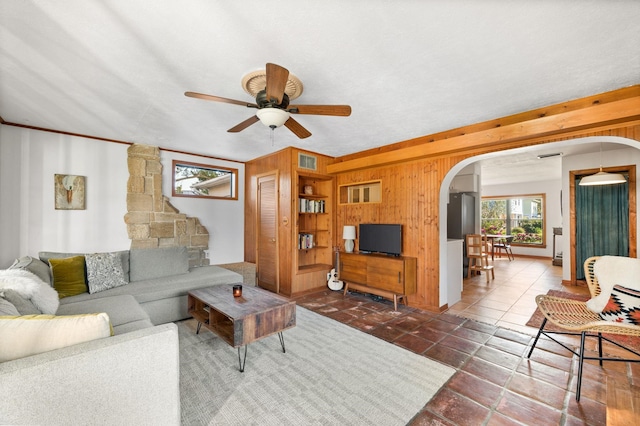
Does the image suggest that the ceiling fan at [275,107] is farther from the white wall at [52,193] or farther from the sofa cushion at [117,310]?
the white wall at [52,193]

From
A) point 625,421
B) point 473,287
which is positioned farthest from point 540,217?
point 625,421

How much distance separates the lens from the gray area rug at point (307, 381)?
1674mm

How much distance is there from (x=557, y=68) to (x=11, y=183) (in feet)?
19.0

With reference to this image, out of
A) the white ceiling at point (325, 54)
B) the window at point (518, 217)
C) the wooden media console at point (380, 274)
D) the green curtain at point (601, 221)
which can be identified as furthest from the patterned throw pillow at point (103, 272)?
the window at point (518, 217)

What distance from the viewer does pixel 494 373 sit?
215 cm

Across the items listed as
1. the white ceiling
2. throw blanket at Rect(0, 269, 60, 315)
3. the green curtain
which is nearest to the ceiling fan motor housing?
the white ceiling

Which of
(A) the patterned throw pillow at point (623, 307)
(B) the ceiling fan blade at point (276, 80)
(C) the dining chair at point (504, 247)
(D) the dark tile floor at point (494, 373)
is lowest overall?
(D) the dark tile floor at point (494, 373)

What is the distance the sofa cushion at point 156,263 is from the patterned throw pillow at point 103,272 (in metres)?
0.19

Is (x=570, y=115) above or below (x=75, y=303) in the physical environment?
above

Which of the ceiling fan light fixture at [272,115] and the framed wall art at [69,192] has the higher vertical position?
the ceiling fan light fixture at [272,115]

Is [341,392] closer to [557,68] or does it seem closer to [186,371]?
[186,371]

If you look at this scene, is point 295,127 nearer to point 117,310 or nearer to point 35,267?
point 117,310

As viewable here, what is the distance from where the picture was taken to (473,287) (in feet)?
15.8

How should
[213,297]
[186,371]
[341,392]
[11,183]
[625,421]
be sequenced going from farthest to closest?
[11,183], [213,297], [186,371], [341,392], [625,421]
